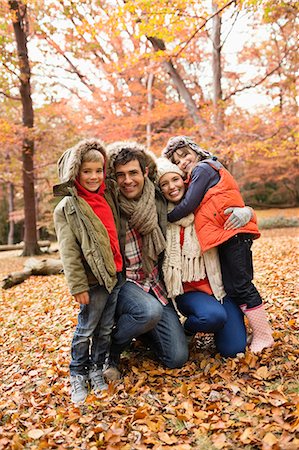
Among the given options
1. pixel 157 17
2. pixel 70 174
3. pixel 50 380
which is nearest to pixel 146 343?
pixel 50 380

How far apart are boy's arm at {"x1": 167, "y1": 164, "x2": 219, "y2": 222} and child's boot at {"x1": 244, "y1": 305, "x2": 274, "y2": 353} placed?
3.12 ft

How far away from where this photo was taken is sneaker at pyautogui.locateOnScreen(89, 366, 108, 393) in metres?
2.68

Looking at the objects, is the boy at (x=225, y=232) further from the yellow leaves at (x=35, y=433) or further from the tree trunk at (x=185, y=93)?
the tree trunk at (x=185, y=93)

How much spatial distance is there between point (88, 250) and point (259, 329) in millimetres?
1520

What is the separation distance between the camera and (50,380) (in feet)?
9.83

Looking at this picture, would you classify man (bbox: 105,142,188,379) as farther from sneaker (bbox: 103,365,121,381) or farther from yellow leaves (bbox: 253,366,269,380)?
yellow leaves (bbox: 253,366,269,380)

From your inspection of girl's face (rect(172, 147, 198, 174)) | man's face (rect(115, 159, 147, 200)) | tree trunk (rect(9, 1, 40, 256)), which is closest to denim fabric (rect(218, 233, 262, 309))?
girl's face (rect(172, 147, 198, 174))

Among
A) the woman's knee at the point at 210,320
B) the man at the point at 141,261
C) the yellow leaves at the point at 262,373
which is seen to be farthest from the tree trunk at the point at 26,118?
the yellow leaves at the point at 262,373

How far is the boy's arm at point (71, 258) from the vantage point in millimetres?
2523

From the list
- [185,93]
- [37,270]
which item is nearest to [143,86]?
[185,93]

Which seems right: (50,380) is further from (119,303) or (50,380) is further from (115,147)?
(115,147)

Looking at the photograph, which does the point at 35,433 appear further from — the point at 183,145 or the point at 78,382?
the point at 183,145

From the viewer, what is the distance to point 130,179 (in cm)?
281

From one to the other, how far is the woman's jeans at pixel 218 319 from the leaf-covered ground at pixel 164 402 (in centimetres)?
11
